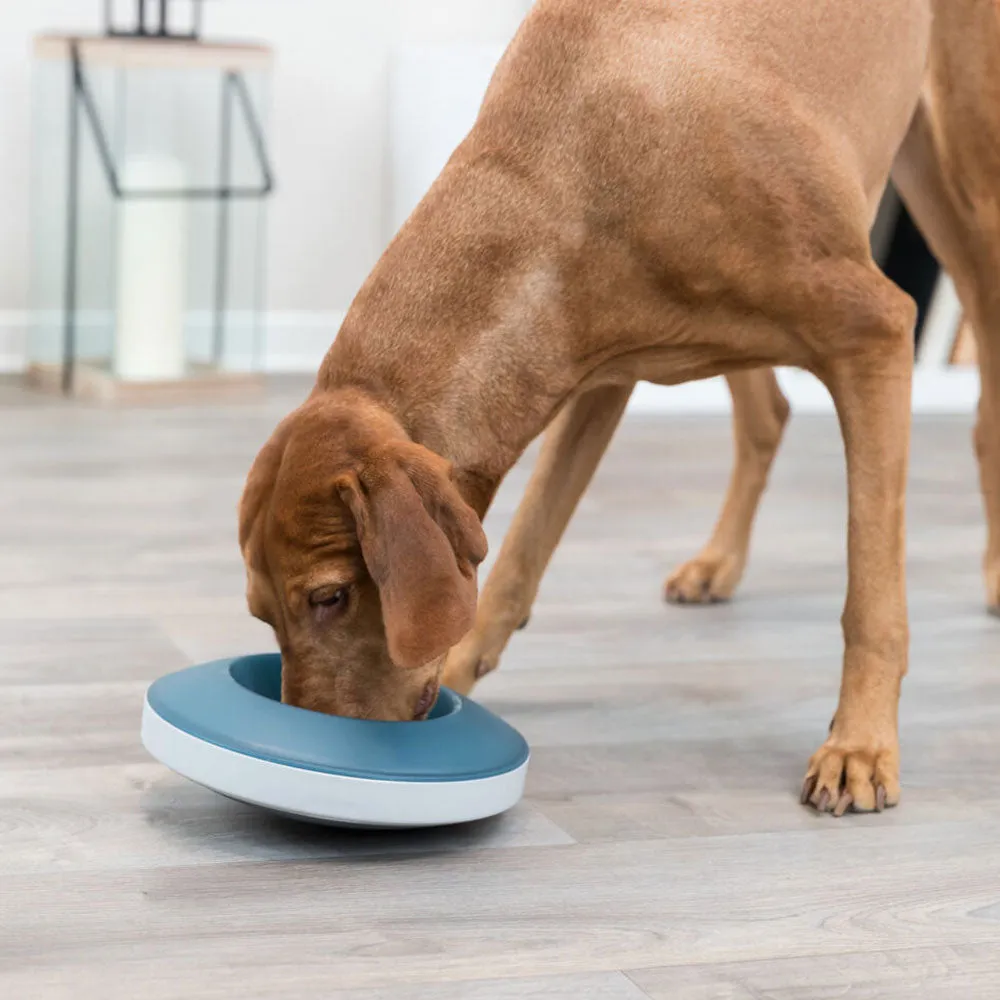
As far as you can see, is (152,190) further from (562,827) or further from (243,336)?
(562,827)

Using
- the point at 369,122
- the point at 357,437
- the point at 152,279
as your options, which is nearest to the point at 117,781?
the point at 357,437

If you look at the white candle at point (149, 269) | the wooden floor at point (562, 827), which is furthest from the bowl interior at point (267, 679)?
the white candle at point (149, 269)

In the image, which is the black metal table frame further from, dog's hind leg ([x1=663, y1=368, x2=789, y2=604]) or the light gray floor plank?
the light gray floor plank

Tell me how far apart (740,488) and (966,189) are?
679mm

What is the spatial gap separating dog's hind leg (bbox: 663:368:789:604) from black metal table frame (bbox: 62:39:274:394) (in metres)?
2.63

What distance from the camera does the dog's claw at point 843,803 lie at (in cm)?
205

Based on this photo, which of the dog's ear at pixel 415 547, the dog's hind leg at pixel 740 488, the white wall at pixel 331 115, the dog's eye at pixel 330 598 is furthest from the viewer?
the white wall at pixel 331 115

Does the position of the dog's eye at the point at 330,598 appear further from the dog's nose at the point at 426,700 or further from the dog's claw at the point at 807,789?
the dog's claw at the point at 807,789

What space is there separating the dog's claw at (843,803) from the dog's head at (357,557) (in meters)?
0.51

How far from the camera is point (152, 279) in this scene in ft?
17.1

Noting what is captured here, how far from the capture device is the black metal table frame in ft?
17.0

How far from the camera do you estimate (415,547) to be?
1743 millimetres

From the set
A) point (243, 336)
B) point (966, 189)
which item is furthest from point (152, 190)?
point (966, 189)

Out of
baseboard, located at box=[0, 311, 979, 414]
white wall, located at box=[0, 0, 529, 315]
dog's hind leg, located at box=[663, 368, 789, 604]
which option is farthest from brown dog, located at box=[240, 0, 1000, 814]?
white wall, located at box=[0, 0, 529, 315]
